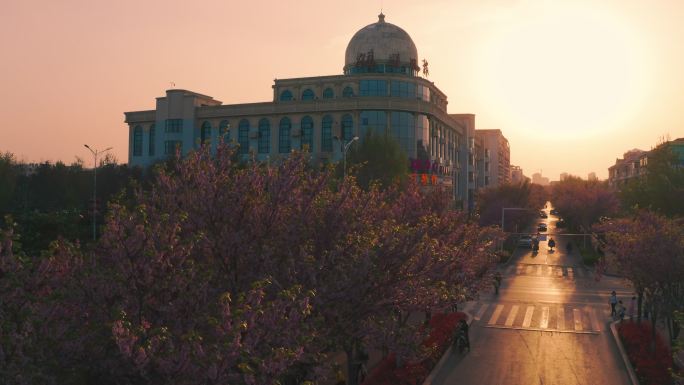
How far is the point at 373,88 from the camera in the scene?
78.2m

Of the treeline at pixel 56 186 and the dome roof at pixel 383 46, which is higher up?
the dome roof at pixel 383 46

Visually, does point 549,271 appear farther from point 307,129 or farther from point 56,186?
point 56,186

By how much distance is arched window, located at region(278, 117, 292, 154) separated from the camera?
7844 centimetres

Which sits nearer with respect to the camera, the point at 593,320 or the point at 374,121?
the point at 593,320

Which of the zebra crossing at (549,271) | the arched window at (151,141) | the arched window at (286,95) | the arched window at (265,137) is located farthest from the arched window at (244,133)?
the zebra crossing at (549,271)

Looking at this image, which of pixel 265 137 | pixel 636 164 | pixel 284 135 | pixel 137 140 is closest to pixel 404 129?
pixel 284 135

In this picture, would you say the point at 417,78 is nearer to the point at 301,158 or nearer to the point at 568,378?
the point at 568,378

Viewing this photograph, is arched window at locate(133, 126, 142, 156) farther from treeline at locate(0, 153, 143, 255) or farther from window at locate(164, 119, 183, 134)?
window at locate(164, 119, 183, 134)

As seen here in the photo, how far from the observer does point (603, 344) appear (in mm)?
27984

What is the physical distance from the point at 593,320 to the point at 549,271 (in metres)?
22.2

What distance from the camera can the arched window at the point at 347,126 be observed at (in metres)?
74.5

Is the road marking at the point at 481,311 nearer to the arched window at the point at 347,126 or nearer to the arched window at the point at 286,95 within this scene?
the arched window at the point at 347,126

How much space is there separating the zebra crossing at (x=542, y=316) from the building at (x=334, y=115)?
33248mm

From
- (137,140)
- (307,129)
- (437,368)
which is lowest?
(437,368)
